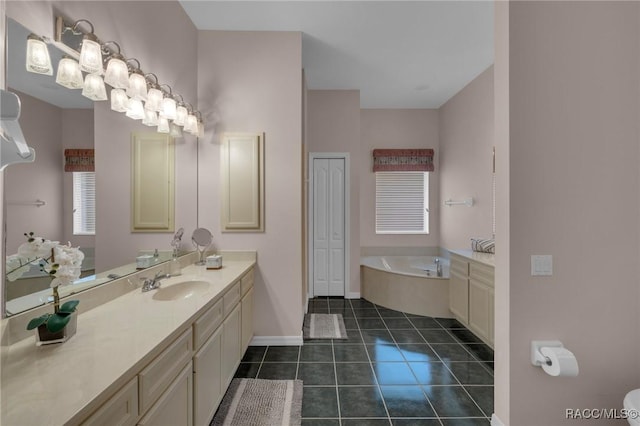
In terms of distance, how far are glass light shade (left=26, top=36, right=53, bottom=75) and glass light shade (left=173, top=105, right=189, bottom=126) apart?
110 cm

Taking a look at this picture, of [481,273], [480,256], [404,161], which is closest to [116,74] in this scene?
[481,273]

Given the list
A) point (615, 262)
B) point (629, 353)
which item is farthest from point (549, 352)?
→ point (615, 262)

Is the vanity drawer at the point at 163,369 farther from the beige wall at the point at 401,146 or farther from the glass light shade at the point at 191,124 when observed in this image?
→ the beige wall at the point at 401,146

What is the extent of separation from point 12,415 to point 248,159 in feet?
7.91

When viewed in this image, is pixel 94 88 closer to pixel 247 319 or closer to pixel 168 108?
pixel 168 108

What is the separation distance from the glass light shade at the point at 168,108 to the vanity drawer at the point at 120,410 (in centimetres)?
191

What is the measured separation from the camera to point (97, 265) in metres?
1.65

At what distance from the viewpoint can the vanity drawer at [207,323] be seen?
152cm

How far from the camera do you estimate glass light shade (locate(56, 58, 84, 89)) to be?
1.39 metres

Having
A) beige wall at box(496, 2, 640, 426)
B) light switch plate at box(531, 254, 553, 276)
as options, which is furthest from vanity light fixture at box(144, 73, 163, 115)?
light switch plate at box(531, 254, 553, 276)

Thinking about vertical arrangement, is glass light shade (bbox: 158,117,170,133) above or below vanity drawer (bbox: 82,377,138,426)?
above

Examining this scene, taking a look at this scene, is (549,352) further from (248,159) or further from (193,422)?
(248,159)

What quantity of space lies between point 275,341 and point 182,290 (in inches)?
49.3

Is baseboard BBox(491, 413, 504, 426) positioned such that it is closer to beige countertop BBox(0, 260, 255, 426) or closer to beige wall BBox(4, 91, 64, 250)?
beige countertop BBox(0, 260, 255, 426)
